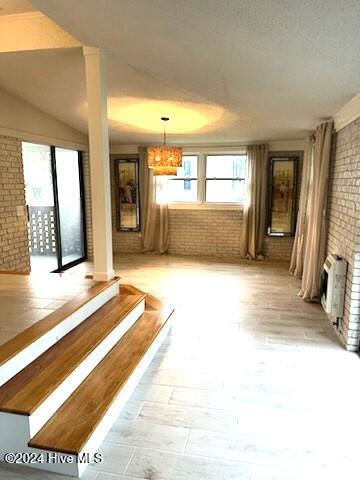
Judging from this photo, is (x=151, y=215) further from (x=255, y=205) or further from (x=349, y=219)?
(x=349, y=219)

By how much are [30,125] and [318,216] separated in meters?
4.11

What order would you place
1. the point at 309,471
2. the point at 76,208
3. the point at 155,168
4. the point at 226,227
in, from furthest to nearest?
the point at 226,227 < the point at 76,208 < the point at 155,168 < the point at 309,471

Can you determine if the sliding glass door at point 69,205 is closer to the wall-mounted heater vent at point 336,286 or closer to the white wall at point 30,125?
the white wall at point 30,125

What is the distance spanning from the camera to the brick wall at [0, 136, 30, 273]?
4316mm

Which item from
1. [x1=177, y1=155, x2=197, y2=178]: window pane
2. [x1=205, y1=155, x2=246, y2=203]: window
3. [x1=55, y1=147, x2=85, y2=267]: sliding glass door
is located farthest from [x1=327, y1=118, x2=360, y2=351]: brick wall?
[x1=55, y1=147, x2=85, y2=267]: sliding glass door

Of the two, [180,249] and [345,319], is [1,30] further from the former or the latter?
[180,249]

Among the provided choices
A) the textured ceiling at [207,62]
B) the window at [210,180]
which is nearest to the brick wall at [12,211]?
the textured ceiling at [207,62]

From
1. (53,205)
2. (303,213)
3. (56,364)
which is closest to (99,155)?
(56,364)

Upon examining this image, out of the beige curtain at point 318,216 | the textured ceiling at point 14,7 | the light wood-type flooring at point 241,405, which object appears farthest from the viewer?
the beige curtain at point 318,216

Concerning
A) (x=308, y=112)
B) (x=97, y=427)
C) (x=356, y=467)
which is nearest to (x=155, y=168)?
(x=308, y=112)

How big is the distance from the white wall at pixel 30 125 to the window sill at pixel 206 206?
92.5 inches

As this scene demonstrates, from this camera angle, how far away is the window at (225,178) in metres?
6.95

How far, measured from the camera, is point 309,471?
6.06ft

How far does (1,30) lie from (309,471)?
421 cm
